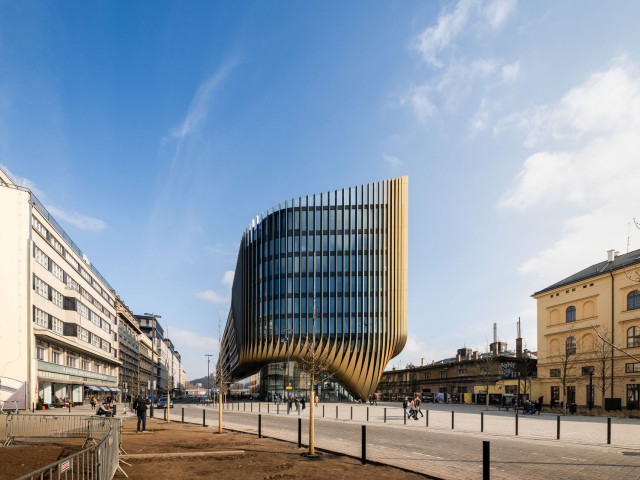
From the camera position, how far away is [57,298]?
5541 centimetres

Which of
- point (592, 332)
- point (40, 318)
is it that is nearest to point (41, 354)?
point (40, 318)

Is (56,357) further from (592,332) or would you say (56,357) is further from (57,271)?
(592,332)

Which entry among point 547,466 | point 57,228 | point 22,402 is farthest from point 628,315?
point 57,228

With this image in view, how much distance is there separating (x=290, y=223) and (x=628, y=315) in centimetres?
4480

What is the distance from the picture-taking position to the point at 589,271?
184ft

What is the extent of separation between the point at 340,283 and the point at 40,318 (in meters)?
38.5

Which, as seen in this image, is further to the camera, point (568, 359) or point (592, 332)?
point (568, 359)

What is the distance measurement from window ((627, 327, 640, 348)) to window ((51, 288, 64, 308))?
5804cm

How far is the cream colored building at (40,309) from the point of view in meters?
43.8

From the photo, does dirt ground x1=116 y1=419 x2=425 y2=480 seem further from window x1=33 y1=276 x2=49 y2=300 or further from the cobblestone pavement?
window x1=33 y1=276 x2=49 y2=300

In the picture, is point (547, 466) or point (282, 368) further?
point (282, 368)

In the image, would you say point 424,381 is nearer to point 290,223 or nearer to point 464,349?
point 464,349

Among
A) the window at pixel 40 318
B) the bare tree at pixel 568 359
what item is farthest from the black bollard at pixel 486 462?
the window at pixel 40 318

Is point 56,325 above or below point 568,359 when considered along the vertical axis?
above
